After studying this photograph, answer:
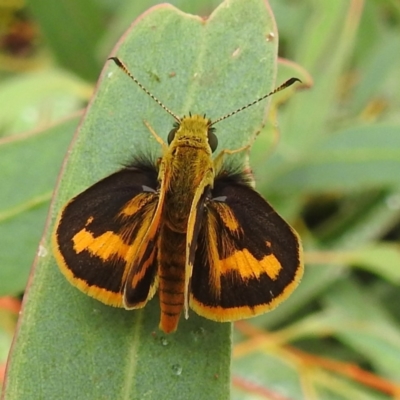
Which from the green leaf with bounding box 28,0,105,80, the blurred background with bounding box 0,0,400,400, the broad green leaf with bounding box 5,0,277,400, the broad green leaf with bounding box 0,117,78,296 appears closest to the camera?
the broad green leaf with bounding box 5,0,277,400

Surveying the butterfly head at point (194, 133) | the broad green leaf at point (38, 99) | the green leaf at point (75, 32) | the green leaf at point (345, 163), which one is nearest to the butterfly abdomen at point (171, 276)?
the butterfly head at point (194, 133)

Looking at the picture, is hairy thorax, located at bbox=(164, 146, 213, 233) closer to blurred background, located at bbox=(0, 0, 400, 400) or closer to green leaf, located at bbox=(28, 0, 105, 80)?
blurred background, located at bbox=(0, 0, 400, 400)

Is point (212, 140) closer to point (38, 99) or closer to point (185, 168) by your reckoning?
point (185, 168)

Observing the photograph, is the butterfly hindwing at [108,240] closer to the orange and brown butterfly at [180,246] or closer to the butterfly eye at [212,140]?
the orange and brown butterfly at [180,246]

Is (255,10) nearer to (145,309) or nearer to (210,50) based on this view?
(210,50)

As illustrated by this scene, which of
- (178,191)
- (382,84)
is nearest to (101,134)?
(178,191)

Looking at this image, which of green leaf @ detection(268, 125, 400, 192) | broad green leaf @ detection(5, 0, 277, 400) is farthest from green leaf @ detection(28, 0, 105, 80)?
broad green leaf @ detection(5, 0, 277, 400)

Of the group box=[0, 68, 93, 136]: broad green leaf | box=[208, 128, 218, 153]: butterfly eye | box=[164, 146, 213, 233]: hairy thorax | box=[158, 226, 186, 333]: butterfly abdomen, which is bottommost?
box=[158, 226, 186, 333]: butterfly abdomen
